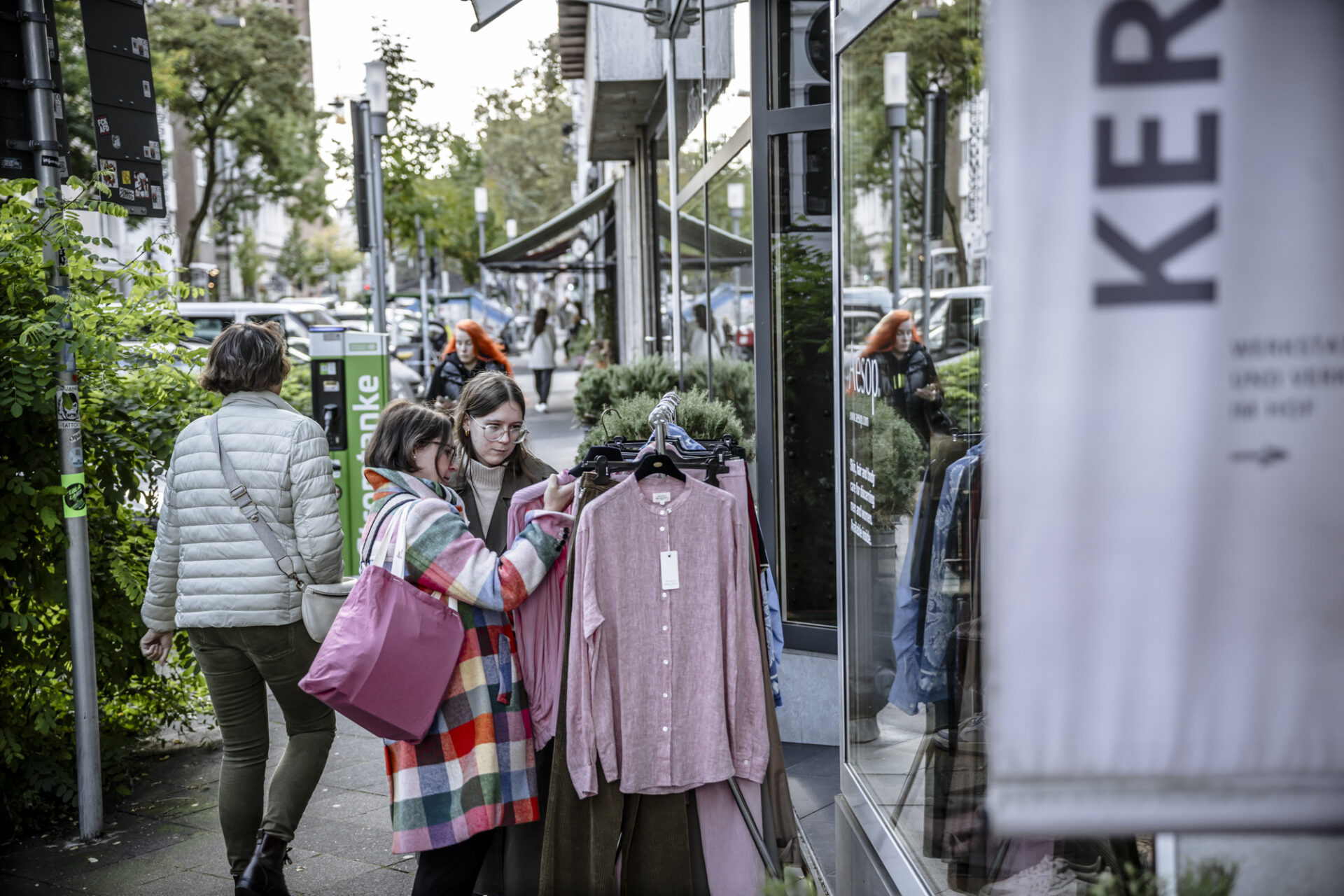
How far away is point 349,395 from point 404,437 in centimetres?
440

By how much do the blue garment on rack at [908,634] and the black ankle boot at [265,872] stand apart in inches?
80.7

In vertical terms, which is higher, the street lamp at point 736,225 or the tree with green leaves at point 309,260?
the tree with green leaves at point 309,260

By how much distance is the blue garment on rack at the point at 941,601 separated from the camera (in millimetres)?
3482

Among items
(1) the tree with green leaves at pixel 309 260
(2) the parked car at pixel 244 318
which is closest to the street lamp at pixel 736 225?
(2) the parked car at pixel 244 318

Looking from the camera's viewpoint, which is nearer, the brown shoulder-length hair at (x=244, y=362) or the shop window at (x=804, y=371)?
the brown shoulder-length hair at (x=244, y=362)

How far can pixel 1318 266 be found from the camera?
1358 millimetres

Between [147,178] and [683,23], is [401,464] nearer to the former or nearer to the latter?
[147,178]

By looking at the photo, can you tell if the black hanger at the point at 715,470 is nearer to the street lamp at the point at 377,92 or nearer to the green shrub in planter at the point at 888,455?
the green shrub in planter at the point at 888,455

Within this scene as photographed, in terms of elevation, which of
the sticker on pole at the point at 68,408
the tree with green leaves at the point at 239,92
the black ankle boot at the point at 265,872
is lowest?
the black ankle boot at the point at 265,872

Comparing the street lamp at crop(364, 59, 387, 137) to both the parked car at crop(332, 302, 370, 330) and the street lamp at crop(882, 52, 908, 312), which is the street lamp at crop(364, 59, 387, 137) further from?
the parked car at crop(332, 302, 370, 330)


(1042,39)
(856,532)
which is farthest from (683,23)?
(1042,39)

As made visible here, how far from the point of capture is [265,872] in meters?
3.89

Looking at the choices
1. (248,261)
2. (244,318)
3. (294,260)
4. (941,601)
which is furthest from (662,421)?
(294,260)

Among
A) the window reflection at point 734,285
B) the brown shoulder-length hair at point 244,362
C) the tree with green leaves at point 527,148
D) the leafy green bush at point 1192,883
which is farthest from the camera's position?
the tree with green leaves at point 527,148
